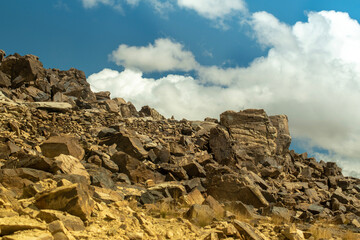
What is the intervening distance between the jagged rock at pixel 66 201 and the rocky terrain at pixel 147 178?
0.06 feet

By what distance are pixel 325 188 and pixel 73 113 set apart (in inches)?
719

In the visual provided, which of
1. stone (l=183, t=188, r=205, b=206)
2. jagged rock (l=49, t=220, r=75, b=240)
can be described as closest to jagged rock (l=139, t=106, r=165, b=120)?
stone (l=183, t=188, r=205, b=206)

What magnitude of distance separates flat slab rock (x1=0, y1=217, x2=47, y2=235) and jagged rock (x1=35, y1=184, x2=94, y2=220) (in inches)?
29.0

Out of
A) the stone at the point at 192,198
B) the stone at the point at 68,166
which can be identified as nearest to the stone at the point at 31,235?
the stone at the point at 68,166

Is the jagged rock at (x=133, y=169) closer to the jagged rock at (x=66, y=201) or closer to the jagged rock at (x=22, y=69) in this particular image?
the jagged rock at (x=66, y=201)

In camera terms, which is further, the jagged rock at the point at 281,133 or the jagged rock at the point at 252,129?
the jagged rock at the point at 281,133

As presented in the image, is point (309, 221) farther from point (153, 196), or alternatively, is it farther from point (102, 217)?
point (102, 217)

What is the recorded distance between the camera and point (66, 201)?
17.6 feet

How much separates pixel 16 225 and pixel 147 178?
8.75 m

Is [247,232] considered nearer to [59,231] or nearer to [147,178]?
[59,231]

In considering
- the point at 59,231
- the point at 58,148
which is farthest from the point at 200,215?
the point at 58,148

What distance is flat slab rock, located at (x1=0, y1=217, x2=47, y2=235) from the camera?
414 centimetres

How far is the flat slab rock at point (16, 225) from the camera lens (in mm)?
4141

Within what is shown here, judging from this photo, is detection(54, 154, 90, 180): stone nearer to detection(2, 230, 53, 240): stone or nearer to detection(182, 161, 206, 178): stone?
detection(2, 230, 53, 240): stone
